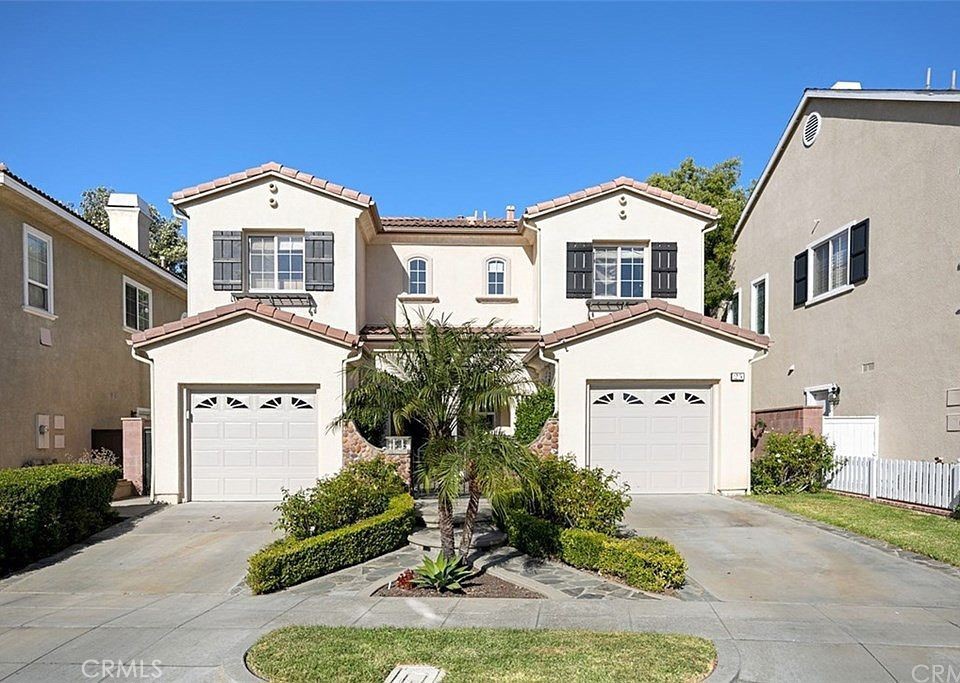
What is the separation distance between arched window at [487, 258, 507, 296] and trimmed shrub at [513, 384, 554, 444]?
4.27 metres

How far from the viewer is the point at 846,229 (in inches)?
622

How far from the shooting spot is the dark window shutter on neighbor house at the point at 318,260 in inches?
616

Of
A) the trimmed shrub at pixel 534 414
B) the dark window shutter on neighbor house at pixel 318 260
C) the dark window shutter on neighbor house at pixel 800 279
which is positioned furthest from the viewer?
the dark window shutter on neighbor house at pixel 800 279

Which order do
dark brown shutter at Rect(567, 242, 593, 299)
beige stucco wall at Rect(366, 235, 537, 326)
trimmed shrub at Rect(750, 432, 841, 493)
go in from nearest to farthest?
1. trimmed shrub at Rect(750, 432, 841, 493)
2. dark brown shutter at Rect(567, 242, 593, 299)
3. beige stucco wall at Rect(366, 235, 537, 326)

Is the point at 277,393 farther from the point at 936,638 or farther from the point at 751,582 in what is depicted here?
the point at 936,638

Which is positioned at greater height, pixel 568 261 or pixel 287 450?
pixel 568 261

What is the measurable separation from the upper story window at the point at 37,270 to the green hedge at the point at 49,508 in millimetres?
5082

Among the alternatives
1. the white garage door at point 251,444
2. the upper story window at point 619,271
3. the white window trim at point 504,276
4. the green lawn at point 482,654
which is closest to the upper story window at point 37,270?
the white garage door at point 251,444

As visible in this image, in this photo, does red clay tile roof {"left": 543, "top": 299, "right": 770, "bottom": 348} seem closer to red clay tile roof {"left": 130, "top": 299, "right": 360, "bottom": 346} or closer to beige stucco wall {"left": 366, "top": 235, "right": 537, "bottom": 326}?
beige stucco wall {"left": 366, "top": 235, "right": 537, "bottom": 326}

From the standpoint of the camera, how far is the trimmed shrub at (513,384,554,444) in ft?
47.4

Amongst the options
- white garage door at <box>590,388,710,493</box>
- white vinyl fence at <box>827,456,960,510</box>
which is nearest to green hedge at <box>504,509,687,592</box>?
white garage door at <box>590,388,710,493</box>

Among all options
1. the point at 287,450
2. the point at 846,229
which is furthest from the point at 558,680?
the point at 846,229

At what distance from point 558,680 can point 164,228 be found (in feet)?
129

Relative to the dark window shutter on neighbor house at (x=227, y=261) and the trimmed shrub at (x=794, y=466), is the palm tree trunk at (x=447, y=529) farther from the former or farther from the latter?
the dark window shutter on neighbor house at (x=227, y=261)
